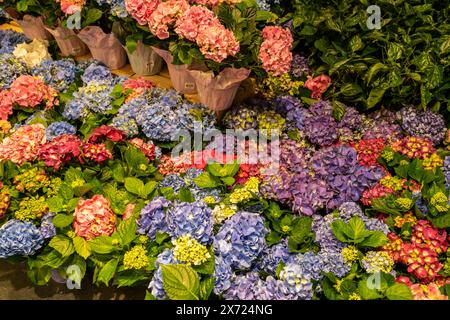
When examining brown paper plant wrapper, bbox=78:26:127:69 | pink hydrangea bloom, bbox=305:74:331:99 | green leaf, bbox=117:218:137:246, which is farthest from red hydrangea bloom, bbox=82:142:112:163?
pink hydrangea bloom, bbox=305:74:331:99

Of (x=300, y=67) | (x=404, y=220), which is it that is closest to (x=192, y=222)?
(x=404, y=220)

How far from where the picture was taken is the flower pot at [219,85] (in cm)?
201

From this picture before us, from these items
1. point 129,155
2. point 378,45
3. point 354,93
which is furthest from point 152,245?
point 378,45

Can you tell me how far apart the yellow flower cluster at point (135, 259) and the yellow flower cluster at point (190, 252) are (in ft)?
0.44

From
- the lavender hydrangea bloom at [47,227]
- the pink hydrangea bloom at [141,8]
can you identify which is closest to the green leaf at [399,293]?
the lavender hydrangea bloom at [47,227]

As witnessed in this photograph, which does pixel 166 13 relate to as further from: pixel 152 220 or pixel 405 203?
pixel 405 203

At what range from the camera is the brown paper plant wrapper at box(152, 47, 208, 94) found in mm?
2246

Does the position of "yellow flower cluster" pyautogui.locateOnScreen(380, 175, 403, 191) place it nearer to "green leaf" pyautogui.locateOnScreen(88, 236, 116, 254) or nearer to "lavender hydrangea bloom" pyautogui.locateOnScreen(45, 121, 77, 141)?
"green leaf" pyautogui.locateOnScreen(88, 236, 116, 254)

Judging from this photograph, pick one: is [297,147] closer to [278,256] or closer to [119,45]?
[278,256]

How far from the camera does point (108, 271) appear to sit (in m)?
1.62

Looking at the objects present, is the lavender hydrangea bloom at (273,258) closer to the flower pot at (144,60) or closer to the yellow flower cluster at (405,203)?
the yellow flower cluster at (405,203)

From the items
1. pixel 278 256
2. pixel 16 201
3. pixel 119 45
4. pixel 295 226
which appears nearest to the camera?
pixel 278 256

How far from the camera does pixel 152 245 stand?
1672 millimetres

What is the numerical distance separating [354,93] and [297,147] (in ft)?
1.47
